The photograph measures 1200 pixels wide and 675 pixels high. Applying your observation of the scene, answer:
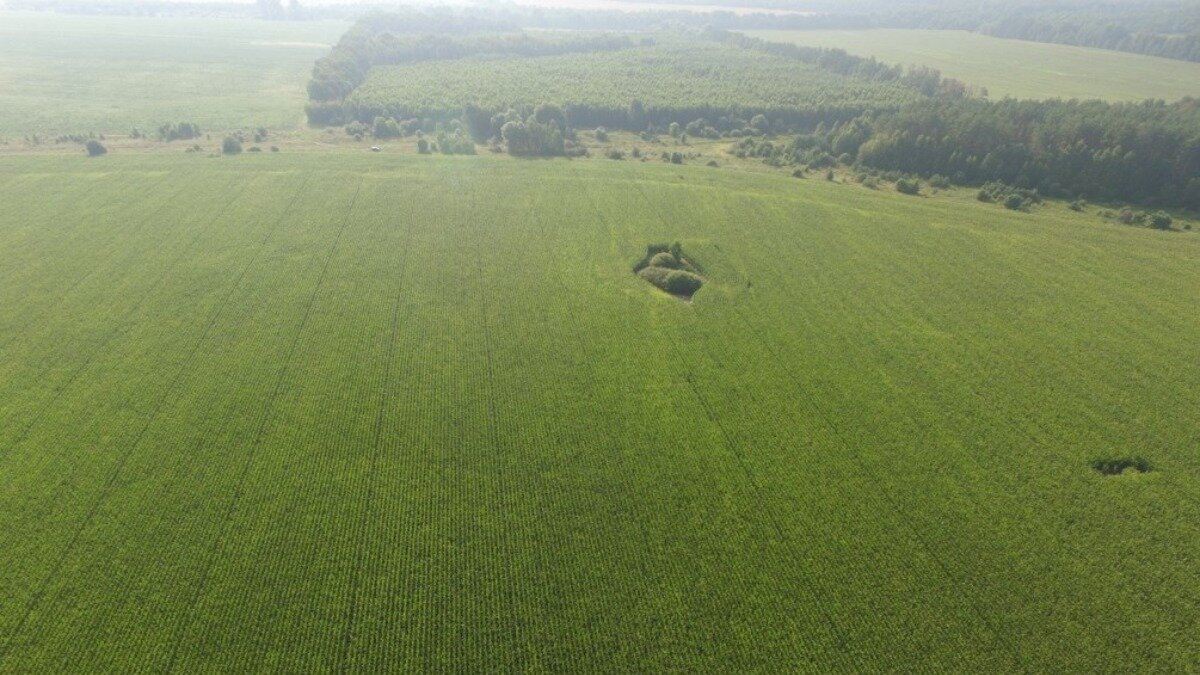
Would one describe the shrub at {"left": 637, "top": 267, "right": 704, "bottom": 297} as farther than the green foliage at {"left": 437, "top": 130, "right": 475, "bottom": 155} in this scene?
No

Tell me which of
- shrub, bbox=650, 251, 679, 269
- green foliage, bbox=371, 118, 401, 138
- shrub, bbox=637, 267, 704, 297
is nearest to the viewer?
shrub, bbox=637, 267, 704, 297

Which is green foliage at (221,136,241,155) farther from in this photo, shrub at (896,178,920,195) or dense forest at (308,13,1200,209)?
shrub at (896,178,920,195)

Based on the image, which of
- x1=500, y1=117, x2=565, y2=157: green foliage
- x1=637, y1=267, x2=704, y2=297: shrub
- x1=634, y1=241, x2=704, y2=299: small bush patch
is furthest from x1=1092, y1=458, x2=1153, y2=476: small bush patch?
x1=500, y1=117, x2=565, y2=157: green foliage

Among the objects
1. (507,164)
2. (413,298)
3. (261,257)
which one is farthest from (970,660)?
(507,164)

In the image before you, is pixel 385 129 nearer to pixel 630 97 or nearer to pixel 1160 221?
pixel 630 97

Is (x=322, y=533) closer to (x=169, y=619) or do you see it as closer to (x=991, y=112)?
(x=169, y=619)

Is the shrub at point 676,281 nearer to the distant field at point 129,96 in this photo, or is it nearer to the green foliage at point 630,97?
the green foliage at point 630,97
